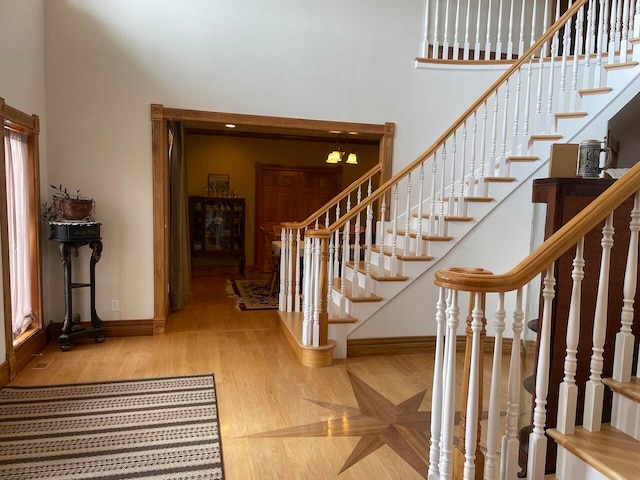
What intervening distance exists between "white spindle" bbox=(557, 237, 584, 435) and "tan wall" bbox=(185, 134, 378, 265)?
7.01m

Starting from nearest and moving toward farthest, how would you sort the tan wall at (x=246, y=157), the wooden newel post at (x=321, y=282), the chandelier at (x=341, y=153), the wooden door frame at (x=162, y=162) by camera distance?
the wooden newel post at (x=321, y=282) → the wooden door frame at (x=162, y=162) → the chandelier at (x=341, y=153) → the tan wall at (x=246, y=157)

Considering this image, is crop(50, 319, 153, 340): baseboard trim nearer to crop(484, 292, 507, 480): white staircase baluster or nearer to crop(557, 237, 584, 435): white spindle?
crop(484, 292, 507, 480): white staircase baluster

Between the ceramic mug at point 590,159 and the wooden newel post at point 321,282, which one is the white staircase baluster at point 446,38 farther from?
the ceramic mug at point 590,159

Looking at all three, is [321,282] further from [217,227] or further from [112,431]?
[217,227]

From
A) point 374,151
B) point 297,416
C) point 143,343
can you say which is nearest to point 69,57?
point 143,343

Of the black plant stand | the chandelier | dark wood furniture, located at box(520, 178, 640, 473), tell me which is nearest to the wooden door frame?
the black plant stand

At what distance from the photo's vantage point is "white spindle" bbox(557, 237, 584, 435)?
1.58 m

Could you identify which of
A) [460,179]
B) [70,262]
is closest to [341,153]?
[460,179]

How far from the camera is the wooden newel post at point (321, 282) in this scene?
3.43 metres

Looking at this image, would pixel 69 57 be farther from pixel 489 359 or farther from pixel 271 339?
pixel 489 359

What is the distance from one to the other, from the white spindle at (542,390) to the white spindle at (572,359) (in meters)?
0.08

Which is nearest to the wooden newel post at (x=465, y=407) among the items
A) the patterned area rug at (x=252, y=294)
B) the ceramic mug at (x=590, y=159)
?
the ceramic mug at (x=590, y=159)

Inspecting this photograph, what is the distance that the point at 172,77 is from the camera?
416cm

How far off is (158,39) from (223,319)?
2992 mm
